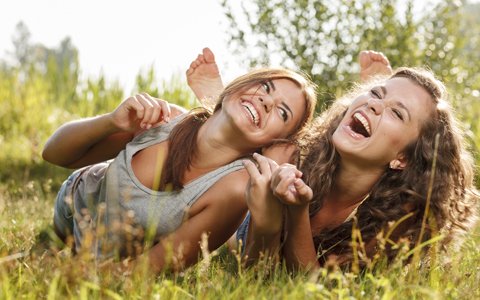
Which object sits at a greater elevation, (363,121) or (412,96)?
(412,96)

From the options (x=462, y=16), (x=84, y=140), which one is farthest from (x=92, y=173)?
(x=462, y=16)

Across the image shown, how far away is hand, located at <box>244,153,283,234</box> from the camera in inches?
105

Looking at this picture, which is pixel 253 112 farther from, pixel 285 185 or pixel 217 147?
pixel 285 185

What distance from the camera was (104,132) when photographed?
3350mm

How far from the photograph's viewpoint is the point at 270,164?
107 inches

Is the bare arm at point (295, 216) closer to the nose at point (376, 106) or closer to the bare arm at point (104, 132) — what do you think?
the nose at point (376, 106)

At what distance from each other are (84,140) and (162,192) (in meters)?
0.52

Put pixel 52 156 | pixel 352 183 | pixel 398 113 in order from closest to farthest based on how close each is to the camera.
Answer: pixel 398 113 < pixel 352 183 < pixel 52 156

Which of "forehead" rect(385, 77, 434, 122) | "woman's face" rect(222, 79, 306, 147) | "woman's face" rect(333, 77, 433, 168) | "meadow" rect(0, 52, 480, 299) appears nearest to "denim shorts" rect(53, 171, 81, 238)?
"meadow" rect(0, 52, 480, 299)

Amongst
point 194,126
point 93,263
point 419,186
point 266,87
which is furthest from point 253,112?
point 93,263

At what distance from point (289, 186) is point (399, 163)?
0.93 m

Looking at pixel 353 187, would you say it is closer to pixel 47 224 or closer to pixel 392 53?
pixel 47 224

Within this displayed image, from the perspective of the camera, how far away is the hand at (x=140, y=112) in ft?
10.00

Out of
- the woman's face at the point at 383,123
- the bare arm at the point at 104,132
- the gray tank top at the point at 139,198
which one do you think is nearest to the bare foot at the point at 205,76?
the bare arm at the point at 104,132
